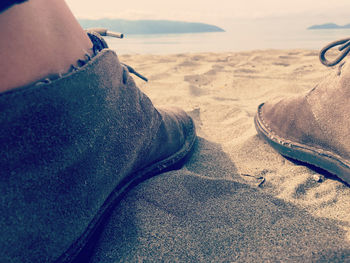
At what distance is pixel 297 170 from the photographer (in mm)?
1153

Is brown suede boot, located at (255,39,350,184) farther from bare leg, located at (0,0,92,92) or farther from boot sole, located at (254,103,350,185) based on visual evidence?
bare leg, located at (0,0,92,92)

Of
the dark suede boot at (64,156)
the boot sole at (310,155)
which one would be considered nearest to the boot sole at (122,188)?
the dark suede boot at (64,156)

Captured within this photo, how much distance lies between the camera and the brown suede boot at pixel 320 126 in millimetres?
1007

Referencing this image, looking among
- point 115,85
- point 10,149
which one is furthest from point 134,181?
point 10,149

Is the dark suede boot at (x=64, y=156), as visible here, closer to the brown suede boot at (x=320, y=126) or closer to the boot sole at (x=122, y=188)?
the boot sole at (x=122, y=188)

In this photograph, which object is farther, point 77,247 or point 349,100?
point 349,100

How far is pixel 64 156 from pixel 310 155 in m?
0.96

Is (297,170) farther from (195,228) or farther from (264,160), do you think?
(195,228)

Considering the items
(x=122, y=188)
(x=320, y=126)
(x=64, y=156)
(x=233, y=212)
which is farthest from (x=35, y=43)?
(x=320, y=126)

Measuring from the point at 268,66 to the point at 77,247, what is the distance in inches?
134

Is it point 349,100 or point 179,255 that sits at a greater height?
point 349,100

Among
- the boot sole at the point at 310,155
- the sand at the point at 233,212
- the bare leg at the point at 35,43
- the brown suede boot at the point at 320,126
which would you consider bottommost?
the sand at the point at 233,212

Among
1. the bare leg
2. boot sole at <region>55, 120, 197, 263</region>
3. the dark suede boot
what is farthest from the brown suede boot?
the bare leg

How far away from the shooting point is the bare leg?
0.61m
